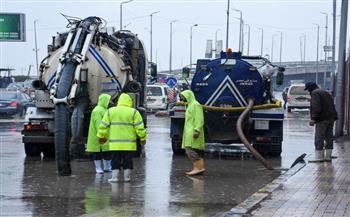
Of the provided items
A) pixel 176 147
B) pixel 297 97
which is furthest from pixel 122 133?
pixel 297 97

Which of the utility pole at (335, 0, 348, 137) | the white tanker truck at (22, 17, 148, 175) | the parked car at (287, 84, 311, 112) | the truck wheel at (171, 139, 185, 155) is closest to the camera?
the white tanker truck at (22, 17, 148, 175)

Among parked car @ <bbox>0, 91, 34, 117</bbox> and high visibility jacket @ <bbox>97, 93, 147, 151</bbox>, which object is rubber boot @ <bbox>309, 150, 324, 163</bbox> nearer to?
high visibility jacket @ <bbox>97, 93, 147, 151</bbox>

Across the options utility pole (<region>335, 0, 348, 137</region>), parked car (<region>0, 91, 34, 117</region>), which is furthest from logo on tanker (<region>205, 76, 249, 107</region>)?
parked car (<region>0, 91, 34, 117</region>)

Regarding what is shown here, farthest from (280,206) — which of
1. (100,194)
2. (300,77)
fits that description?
(300,77)

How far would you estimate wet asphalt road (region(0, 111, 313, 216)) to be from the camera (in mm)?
10680

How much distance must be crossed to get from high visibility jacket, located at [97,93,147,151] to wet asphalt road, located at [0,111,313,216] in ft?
2.46

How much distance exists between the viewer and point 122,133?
13.4 meters

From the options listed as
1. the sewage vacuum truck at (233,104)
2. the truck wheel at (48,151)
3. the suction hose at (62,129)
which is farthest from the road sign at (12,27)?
the suction hose at (62,129)

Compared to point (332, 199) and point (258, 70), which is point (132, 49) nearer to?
point (258, 70)

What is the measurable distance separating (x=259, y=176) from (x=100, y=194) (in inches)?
162

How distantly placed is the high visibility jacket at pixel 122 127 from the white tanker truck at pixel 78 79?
2.01m

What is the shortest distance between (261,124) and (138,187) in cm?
637

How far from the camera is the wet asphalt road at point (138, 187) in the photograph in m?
10.7

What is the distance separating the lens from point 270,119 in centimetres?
1861
